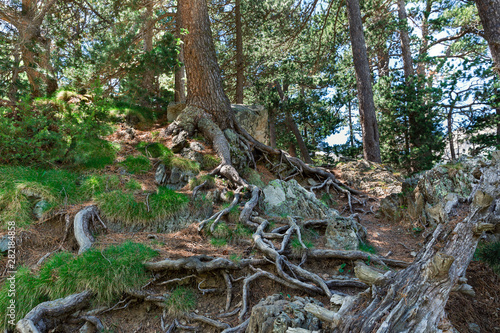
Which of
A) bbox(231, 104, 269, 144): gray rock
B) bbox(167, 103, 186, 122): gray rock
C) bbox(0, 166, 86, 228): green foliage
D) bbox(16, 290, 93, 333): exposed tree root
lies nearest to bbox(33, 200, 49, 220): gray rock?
bbox(0, 166, 86, 228): green foliage

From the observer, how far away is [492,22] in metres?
6.48

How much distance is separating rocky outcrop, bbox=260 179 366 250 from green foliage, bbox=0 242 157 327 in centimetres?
317

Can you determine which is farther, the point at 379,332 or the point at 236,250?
the point at 236,250

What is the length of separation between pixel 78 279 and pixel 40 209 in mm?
2007

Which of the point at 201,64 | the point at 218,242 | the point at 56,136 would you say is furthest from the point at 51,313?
the point at 201,64

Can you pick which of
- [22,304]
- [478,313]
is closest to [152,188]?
[22,304]

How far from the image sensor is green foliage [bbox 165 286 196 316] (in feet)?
11.4

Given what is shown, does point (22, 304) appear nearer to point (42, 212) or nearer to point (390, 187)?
point (42, 212)

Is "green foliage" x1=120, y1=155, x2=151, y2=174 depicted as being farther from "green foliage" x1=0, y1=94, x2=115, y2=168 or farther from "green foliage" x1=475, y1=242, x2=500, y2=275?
"green foliage" x1=475, y1=242, x2=500, y2=275

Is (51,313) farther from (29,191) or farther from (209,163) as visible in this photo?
(209,163)

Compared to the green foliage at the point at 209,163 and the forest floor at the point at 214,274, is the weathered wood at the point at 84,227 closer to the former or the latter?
the forest floor at the point at 214,274

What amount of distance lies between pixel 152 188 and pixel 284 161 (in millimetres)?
4614

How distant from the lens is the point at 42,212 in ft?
15.4

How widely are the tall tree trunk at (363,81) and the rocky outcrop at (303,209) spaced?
18.4ft
